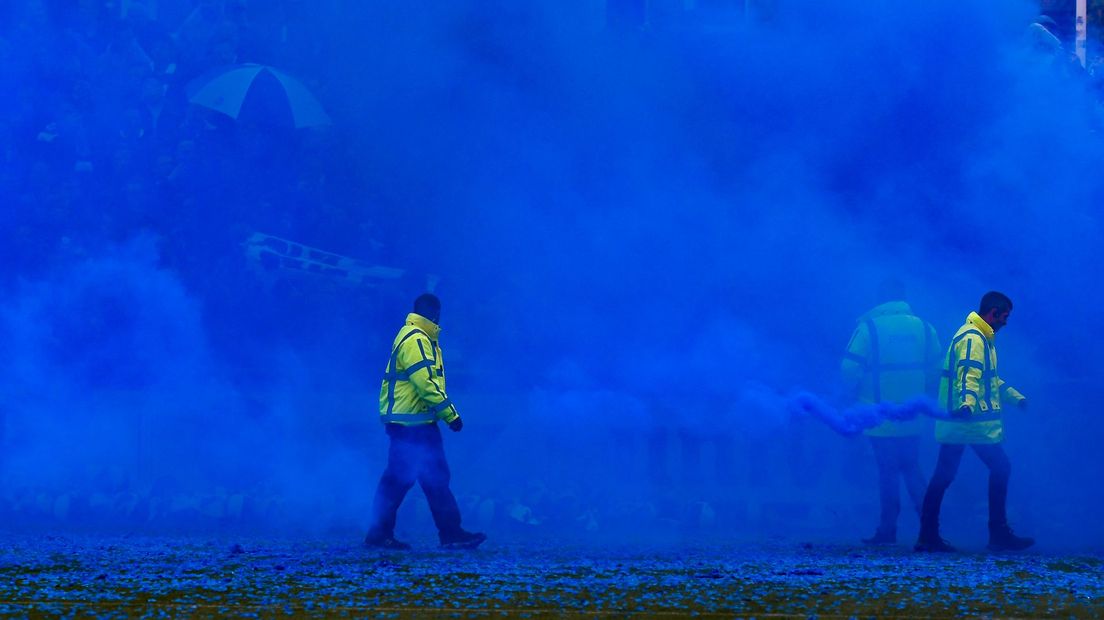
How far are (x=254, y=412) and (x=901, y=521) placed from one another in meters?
4.30

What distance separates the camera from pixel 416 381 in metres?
7.68

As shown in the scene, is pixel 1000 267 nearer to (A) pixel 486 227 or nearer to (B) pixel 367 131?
(A) pixel 486 227

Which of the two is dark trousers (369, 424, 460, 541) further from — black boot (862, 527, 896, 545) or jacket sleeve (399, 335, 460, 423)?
black boot (862, 527, 896, 545)

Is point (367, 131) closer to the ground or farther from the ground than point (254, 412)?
farther from the ground

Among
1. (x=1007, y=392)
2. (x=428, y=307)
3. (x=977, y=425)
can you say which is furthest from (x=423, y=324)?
(x=1007, y=392)

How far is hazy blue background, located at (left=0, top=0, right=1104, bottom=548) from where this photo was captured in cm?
938

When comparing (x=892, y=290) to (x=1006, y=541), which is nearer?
(x=1006, y=541)

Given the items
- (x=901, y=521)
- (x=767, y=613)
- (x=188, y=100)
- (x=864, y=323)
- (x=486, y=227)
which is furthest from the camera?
(x=188, y=100)

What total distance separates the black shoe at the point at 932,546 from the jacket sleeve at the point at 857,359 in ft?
3.20

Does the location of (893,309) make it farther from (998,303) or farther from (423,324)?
(423,324)

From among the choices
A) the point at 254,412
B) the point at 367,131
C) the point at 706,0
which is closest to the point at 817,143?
the point at 706,0

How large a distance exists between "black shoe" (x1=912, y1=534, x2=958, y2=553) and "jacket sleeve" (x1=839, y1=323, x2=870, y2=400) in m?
0.97

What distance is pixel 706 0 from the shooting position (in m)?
9.62

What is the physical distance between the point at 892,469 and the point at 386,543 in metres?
2.80
